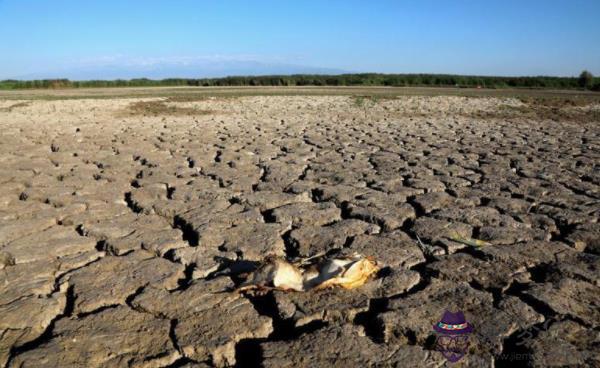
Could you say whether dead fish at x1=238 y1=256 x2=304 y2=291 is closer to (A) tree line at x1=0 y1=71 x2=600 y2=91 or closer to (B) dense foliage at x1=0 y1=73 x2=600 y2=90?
(A) tree line at x1=0 y1=71 x2=600 y2=91

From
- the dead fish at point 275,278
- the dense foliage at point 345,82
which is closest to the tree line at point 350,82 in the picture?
the dense foliage at point 345,82

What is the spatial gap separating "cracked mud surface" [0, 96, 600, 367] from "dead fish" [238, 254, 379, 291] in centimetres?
6

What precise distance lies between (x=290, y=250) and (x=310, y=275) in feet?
1.57

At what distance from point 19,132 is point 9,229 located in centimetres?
455

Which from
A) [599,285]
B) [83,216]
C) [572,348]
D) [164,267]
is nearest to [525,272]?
[599,285]

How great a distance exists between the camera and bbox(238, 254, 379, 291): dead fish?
6.56 ft

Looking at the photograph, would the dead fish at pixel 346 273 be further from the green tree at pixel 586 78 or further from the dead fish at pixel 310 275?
the green tree at pixel 586 78

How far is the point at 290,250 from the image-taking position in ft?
8.38

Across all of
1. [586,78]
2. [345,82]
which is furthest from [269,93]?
[586,78]

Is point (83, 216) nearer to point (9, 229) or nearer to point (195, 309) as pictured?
point (9, 229)

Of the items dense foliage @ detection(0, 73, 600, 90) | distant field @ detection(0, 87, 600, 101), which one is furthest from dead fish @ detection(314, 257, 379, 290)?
dense foliage @ detection(0, 73, 600, 90)

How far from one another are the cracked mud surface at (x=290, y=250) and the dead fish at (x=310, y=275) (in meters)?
0.06

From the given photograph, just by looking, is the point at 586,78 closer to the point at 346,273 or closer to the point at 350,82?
the point at 350,82

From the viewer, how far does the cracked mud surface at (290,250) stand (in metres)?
1.66
